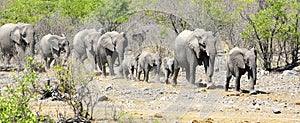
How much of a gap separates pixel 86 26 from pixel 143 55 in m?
8.08

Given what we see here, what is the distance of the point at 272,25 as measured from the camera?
2375cm

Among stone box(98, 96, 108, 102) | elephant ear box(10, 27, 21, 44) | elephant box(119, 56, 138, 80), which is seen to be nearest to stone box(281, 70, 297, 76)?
elephant box(119, 56, 138, 80)

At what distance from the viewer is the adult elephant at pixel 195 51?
17.2m

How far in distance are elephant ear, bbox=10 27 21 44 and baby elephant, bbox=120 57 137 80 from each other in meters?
3.91

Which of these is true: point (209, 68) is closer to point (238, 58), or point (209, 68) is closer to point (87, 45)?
point (238, 58)

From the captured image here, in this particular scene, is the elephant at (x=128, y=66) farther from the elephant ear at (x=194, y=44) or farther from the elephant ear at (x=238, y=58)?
the elephant ear at (x=238, y=58)

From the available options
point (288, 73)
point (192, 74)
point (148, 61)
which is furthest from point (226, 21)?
point (192, 74)

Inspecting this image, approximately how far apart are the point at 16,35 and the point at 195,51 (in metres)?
8.04

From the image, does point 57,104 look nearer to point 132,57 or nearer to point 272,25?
point 132,57

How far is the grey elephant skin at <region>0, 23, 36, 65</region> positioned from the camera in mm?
22453

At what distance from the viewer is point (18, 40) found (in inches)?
896

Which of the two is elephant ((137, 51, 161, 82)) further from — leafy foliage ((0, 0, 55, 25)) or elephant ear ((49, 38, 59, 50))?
leafy foliage ((0, 0, 55, 25))

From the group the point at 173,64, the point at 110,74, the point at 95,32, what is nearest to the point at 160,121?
the point at 173,64

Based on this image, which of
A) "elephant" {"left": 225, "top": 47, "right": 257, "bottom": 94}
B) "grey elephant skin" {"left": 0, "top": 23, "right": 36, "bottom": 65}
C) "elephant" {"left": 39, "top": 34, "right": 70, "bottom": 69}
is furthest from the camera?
"elephant" {"left": 39, "top": 34, "right": 70, "bottom": 69}
